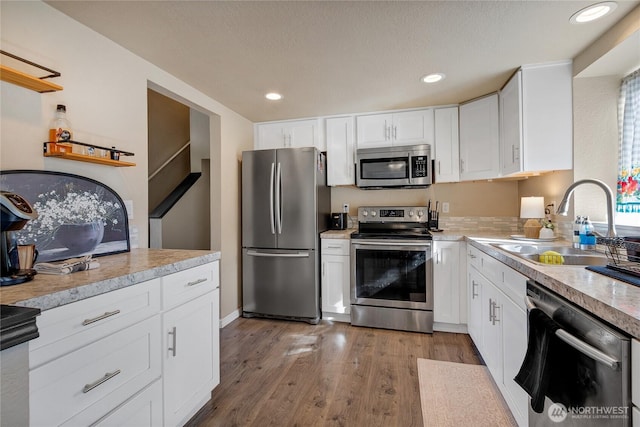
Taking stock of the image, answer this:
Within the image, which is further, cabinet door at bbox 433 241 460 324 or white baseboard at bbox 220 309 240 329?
white baseboard at bbox 220 309 240 329

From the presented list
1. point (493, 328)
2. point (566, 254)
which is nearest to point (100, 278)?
point (493, 328)

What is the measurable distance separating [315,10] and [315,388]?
7.55 ft

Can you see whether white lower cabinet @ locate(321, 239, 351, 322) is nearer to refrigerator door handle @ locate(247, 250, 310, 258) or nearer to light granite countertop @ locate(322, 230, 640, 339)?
refrigerator door handle @ locate(247, 250, 310, 258)

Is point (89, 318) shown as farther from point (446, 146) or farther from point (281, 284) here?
point (446, 146)

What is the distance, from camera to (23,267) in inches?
46.6

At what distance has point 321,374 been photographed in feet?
6.89

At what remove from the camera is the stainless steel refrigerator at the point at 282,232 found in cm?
300

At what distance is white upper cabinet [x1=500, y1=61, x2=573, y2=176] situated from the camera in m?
2.13

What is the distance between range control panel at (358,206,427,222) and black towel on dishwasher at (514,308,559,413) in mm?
2050

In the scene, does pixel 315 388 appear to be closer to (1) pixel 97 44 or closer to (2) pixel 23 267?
(2) pixel 23 267

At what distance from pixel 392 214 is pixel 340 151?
0.93 metres

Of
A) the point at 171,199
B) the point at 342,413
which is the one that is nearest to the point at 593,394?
the point at 342,413

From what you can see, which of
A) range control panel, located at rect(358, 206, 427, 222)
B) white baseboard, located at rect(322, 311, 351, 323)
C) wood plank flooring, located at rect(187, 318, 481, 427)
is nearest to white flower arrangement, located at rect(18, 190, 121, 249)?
wood plank flooring, located at rect(187, 318, 481, 427)

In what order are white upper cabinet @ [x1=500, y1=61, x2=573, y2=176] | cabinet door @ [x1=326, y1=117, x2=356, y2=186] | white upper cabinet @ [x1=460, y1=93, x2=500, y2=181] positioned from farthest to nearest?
cabinet door @ [x1=326, y1=117, x2=356, y2=186]
white upper cabinet @ [x1=460, y1=93, x2=500, y2=181]
white upper cabinet @ [x1=500, y1=61, x2=573, y2=176]
